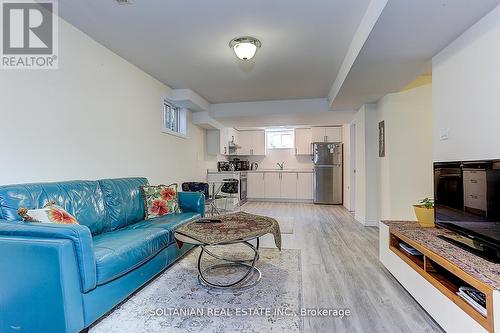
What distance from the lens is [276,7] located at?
2328mm

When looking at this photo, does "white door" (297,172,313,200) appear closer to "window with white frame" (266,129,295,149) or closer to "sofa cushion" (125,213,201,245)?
"window with white frame" (266,129,295,149)

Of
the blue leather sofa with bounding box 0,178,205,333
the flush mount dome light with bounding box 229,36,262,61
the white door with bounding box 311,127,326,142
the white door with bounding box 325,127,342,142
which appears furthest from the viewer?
the white door with bounding box 311,127,326,142

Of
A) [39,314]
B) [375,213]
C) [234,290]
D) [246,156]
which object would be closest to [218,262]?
[234,290]

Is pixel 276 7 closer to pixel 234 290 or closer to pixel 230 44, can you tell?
pixel 230 44

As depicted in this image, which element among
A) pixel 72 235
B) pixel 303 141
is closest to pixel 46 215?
pixel 72 235

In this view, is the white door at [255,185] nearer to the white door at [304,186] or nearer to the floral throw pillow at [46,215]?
the white door at [304,186]

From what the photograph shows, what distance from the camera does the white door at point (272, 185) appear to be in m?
8.12

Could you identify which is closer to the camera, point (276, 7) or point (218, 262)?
point (276, 7)

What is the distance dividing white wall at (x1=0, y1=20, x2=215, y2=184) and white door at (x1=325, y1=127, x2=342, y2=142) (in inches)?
201

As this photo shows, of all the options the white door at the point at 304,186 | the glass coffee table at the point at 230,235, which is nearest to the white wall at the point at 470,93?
the glass coffee table at the point at 230,235

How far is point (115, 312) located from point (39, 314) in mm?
503

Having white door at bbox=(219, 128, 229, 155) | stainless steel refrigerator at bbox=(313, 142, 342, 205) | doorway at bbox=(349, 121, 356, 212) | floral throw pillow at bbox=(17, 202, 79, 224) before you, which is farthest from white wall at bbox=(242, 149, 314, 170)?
floral throw pillow at bbox=(17, 202, 79, 224)

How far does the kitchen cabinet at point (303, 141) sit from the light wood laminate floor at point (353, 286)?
13.2 ft

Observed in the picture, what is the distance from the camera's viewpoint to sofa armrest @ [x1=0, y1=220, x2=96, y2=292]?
153cm
